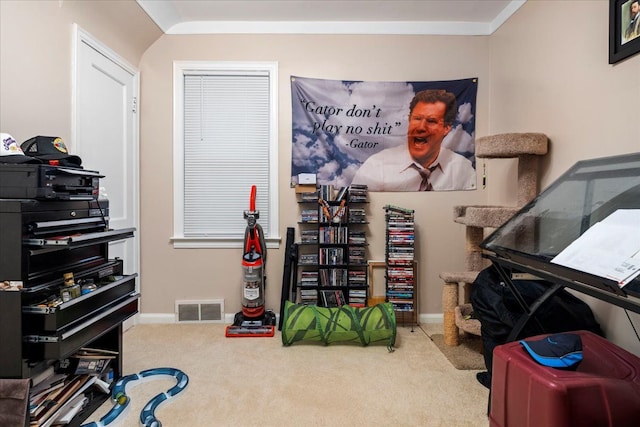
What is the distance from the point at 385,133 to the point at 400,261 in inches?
45.6

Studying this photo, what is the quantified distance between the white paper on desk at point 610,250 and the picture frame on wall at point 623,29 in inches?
41.0

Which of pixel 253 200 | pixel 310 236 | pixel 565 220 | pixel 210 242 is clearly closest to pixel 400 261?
pixel 310 236

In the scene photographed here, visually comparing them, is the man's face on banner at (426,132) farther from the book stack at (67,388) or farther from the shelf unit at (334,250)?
the book stack at (67,388)

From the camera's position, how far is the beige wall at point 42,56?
71.7 inches

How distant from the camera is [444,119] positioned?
10.5ft

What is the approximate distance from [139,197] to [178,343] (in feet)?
4.38

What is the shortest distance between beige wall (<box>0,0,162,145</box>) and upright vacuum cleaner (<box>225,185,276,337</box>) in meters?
1.35

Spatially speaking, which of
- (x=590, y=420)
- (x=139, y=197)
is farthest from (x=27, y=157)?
(x=590, y=420)

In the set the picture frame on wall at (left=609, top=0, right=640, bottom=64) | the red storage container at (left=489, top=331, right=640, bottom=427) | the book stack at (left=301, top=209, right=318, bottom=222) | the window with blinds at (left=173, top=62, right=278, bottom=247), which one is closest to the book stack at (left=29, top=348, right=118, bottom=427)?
the window with blinds at (left=173, top=62, right=278, bottom=247)

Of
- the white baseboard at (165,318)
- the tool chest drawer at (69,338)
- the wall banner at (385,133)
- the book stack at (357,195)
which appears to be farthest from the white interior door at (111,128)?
the book stack at (357,195)

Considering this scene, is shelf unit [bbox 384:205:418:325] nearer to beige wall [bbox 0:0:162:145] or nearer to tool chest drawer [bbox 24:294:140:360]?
tool chest drawer [bbox 24:294:140:360]

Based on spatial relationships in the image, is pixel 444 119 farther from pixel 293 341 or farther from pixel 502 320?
pixel 293 341

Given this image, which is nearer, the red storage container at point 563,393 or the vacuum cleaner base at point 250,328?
the red storage container at point 563,393

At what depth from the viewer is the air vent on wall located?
10.4 feet
